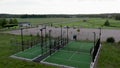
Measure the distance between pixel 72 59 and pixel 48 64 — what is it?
240 centimetres

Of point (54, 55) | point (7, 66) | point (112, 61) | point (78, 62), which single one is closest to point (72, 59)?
point (78, 62)

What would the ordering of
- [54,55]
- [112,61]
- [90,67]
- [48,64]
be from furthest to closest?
[54,55] → [112,61] → [48,64] → [90,67]

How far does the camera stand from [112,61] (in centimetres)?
1323

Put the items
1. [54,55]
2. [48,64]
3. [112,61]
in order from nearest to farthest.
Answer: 1. [48,64]
2. [112,61]
3. [54,55]

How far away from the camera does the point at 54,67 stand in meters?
11.6

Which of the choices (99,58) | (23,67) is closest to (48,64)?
(23,67)

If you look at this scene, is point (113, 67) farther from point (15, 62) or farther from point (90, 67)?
point (15, 62)

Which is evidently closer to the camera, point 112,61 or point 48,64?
point 48,64

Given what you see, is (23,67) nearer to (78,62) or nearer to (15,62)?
(15,62)

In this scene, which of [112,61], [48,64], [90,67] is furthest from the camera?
[112,61]

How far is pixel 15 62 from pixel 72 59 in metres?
4.90

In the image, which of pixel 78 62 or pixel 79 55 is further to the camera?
pixel 79 55

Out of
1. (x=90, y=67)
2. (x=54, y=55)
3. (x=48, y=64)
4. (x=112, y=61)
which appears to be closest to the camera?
(x=90, y=67)

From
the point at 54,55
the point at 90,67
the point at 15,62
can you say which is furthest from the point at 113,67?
the point at 15,62
